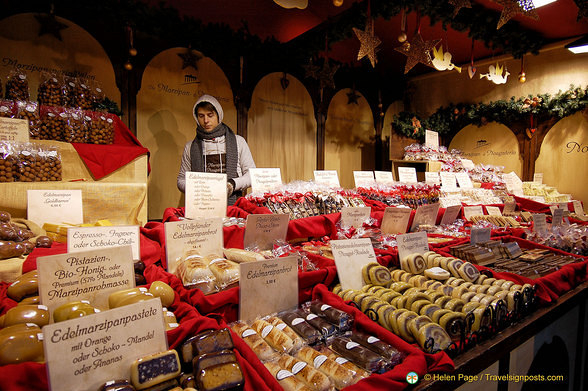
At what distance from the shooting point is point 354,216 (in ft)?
7.68

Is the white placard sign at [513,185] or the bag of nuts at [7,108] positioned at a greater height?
the bag of nuts at [7,108]

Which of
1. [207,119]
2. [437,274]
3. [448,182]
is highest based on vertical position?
[207,119]

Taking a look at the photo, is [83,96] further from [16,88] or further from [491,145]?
[491,145]

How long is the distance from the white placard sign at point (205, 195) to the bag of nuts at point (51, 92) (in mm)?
1710

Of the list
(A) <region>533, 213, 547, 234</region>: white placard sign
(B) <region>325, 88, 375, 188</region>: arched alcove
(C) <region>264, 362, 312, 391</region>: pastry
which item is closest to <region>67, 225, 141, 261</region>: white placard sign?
(C) <region>264, 362, 312, 391</region>: pastry

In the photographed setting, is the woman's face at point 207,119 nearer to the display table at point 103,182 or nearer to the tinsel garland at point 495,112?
the display table at point 103,182

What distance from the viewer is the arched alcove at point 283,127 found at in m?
5.84

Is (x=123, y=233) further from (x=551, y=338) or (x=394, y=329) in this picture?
(x=551, y=338)

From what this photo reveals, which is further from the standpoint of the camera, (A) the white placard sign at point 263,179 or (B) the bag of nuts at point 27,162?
(A) the white placard sign at point 263,179

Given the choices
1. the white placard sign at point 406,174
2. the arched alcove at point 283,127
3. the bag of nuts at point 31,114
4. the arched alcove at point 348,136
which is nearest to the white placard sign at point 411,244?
the white placard sign at point 406,174

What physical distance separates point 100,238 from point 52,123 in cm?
180

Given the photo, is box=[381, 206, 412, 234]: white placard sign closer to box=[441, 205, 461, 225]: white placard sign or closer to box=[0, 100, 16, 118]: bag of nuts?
box=[441, 205, 461, 225]: white placard sign

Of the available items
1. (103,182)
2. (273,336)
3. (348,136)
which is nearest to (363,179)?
(103,182)

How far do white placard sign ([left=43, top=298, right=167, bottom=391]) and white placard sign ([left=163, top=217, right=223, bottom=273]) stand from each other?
570 mm
